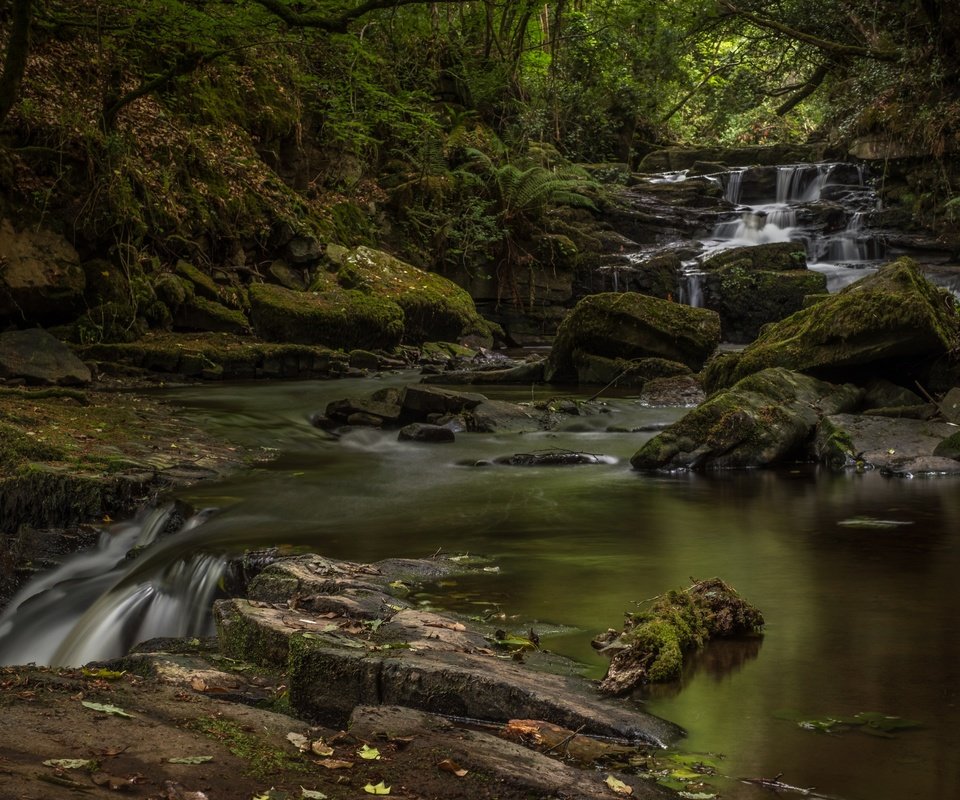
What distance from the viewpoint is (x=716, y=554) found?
19.3ft

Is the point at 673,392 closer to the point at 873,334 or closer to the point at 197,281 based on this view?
the point at 873,334

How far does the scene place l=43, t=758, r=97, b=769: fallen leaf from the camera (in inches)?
94.3

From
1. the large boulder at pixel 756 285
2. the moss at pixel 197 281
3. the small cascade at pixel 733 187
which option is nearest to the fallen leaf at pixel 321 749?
the moss at pixel 197 281

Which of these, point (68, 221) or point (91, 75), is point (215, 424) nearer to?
point (68, 221)

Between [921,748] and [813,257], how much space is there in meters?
19.6

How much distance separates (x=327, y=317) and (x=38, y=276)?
4.38 metres

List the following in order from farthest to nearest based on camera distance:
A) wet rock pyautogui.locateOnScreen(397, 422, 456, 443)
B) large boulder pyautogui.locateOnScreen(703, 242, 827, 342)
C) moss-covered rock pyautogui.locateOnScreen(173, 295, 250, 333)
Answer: large boulder pyautogui.locateOnScreen(703, 242, 827, 342)
moss-covered rock pyautogui.locateOnScreen(173, 295, 250, 333)
wet rock pyautogui.locateOnScreen(397, 422, 456, 443)

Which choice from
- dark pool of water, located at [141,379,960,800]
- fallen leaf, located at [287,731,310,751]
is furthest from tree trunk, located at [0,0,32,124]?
fallen leaf, located at [287,731,310,751]

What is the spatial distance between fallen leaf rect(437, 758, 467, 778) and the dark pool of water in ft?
2.52

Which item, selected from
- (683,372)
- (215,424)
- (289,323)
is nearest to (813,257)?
(683,372)

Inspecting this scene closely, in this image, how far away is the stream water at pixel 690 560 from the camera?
3250mm

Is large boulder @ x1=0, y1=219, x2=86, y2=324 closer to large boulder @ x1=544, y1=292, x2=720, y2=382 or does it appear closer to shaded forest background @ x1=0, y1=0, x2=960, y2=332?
shaded forest background @ x1=0, y1=0, x2=960, y2=332

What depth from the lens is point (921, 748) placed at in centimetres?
306

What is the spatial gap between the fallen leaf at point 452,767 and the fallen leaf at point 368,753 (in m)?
0.19
